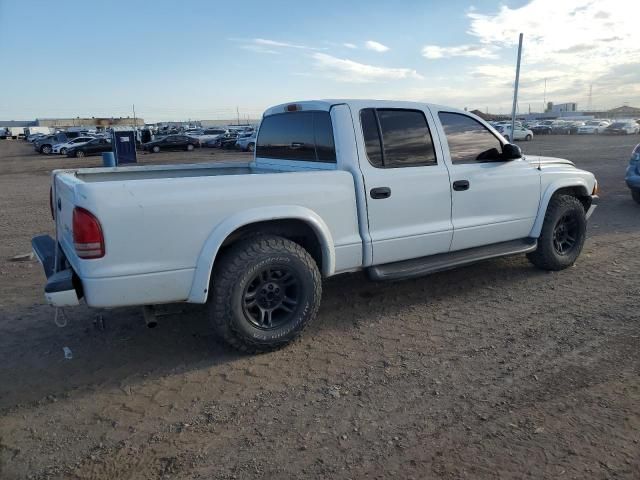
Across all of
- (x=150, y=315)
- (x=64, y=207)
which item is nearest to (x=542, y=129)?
(x=150, y=315)

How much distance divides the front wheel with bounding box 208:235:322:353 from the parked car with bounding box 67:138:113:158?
108 ft

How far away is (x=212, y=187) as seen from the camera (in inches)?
142

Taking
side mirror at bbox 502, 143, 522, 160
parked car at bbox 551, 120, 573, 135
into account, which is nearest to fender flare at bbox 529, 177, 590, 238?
side mirror at bbox 502, 143, 522, 160

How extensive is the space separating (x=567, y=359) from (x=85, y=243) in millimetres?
3481

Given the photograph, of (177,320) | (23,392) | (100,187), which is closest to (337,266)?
(177,320)

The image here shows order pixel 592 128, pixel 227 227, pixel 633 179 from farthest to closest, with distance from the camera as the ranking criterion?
1. pixel 592 128
2. pixel 633 179
3. pixel 227 227

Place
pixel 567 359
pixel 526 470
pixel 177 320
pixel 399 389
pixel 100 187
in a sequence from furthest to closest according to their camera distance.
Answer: pixel 177 320, pixel 567 359, pixel 399 389, pixel 100 187, pixel 526 470

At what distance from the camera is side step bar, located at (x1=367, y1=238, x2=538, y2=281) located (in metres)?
4.51

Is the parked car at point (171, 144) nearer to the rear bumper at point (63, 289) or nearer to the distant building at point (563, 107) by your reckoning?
the rear bumper at point (63, 289)

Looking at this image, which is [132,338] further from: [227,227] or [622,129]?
[622,129]

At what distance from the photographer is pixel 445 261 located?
4.90m

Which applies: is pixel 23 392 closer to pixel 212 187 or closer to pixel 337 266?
pixel 212 187

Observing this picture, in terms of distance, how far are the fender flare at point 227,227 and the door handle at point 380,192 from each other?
0.57 m

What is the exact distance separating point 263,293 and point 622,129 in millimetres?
57363
